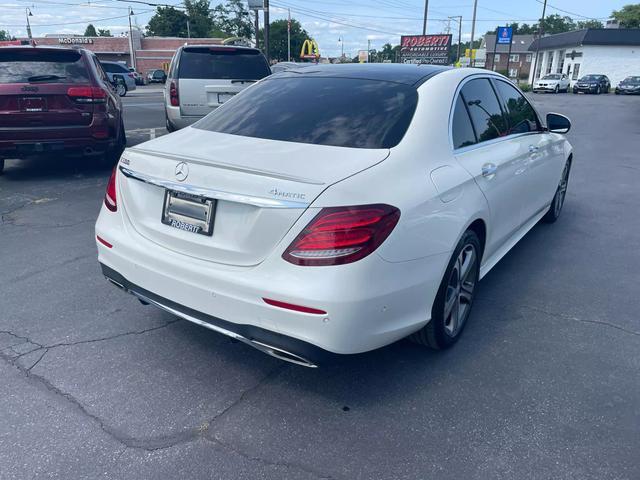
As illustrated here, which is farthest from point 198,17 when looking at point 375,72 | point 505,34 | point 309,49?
point 375,72

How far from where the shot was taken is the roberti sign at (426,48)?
145ft

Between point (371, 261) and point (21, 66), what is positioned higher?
point (21, 66)

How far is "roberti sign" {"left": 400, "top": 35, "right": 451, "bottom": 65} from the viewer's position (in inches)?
1740

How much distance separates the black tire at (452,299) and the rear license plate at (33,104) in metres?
6.03

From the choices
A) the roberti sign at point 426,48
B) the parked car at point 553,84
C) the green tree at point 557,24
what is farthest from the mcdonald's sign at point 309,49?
the green tree at point 557,24

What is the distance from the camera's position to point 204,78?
9016mm

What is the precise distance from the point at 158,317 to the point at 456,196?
214 centimetres

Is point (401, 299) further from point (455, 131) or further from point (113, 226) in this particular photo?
point (113, 226)

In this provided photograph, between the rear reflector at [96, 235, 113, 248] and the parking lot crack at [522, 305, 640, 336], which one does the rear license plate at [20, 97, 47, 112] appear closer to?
the rear reflector at [96, 235, 113, 248]

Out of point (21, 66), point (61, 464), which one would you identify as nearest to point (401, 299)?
point (61, 464)

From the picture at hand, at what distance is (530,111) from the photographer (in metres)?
4.84

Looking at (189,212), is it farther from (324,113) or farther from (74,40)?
(74,40)

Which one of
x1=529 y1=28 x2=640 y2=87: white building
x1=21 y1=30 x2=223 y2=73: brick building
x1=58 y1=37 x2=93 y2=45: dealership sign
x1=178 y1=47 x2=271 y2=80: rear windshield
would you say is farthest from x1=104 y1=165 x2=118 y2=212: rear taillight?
x1=58 y1=37 x2=93 y2=45: dealership sign

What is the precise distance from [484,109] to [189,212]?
7.47 feet
